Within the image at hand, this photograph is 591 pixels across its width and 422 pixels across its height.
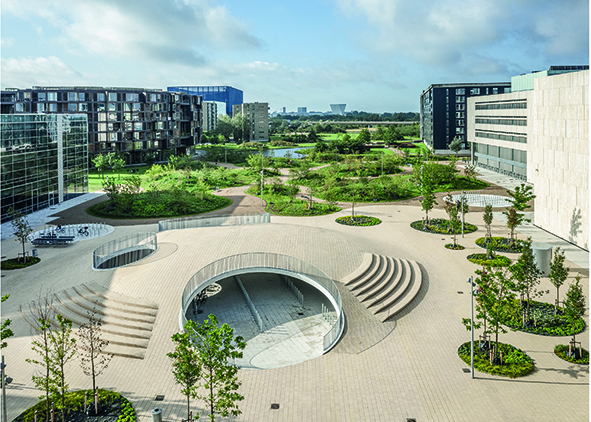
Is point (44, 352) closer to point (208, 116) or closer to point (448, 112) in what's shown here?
point (448, 112)

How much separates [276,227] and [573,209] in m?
19.6

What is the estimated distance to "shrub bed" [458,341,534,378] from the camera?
16.4 meters

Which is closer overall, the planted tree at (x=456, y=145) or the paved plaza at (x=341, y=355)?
the paved plaza at (x=341, y=355)

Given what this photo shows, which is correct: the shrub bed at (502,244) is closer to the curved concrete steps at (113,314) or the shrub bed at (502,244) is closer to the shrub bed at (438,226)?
the shrub bed at (438,226)

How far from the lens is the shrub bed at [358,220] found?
38469mm

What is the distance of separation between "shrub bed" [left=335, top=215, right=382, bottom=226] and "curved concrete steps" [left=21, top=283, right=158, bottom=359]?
21313mm

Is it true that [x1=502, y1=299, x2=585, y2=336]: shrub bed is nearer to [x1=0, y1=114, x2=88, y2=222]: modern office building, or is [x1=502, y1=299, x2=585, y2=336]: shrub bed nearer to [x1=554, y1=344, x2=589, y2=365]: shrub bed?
[x1=554, y1=344, x2=589, y2=365]: shrub bed

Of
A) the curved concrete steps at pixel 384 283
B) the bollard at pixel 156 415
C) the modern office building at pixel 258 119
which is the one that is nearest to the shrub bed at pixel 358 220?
the curved concrete steps at pixel 384 283

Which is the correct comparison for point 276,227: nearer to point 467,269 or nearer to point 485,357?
point 467,269

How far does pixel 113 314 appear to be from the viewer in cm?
2023

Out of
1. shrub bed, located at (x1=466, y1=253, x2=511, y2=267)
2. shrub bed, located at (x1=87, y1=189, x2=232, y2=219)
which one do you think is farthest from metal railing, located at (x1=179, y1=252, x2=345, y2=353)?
shrub bed, located at (x1=87, y1=189, x2=232, y2=219)

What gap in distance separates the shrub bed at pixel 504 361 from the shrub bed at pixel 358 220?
67.4 feet

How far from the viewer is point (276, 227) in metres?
29.0

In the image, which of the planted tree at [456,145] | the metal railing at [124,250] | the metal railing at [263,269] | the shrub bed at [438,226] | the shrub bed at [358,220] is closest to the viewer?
the metal railing at [263,269]
